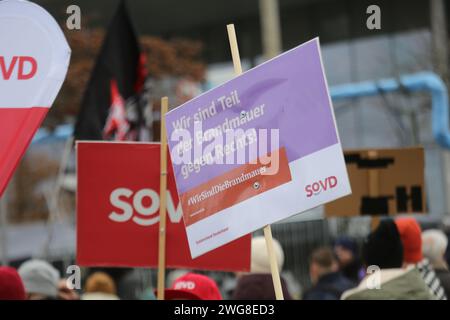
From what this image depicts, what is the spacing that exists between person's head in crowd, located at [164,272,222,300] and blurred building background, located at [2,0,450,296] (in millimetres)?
9019

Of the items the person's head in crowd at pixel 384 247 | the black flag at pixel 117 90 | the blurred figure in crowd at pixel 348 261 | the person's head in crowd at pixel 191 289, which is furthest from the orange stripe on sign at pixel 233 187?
the blurred figure in crowd at pixel 348 261

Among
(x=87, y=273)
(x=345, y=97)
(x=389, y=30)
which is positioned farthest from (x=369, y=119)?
(x=87, y=273)

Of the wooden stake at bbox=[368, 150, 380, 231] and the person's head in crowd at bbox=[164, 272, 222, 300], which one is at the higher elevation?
the wooden stake at bbox=[368, 150, 380, 231]

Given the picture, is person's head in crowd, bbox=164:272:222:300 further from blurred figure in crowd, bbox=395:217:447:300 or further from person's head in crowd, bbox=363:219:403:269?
blurred figure in crowd, bbox=395:217:447:300

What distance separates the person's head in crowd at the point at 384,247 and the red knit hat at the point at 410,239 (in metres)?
0.21

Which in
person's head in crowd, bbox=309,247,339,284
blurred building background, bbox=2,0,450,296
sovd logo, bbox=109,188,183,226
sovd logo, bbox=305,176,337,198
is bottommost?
person's head in crowd, bbox=309,247,339,284

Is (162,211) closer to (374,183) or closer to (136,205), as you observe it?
(136,205)

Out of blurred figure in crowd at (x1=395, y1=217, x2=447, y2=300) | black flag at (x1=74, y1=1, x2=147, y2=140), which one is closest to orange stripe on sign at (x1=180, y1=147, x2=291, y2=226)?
blurred figure in crowd at (x1=395, y1=217, x2=447, y2=300)

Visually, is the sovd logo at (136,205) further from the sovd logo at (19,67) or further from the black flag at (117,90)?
the black flag at (117,90)

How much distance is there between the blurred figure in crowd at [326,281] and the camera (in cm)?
632

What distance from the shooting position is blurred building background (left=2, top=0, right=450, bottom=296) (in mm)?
15547

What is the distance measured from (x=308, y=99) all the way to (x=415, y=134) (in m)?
13.8

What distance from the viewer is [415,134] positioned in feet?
55.6
